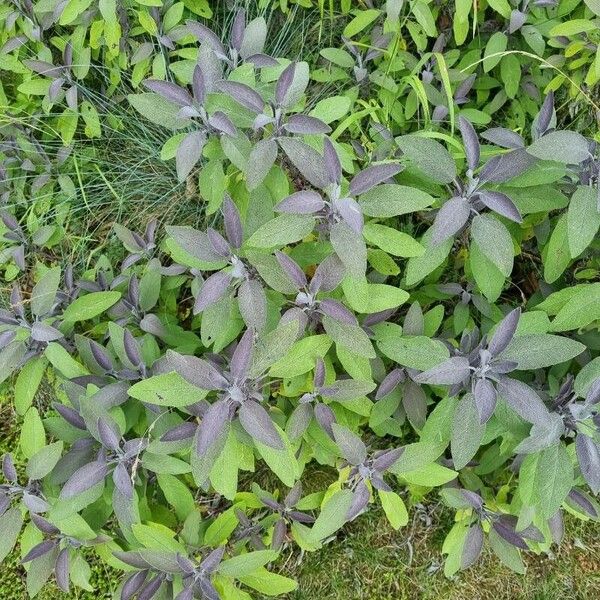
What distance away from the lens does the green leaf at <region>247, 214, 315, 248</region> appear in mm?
1039

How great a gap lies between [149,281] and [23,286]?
739 millimetres

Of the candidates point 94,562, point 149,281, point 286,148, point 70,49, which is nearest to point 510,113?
point 286,148

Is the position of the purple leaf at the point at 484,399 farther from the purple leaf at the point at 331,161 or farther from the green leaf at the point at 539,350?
the purple leaf at the point at 331,161

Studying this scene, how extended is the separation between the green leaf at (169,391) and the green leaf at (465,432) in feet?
1.56

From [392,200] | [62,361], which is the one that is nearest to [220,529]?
[62,361]

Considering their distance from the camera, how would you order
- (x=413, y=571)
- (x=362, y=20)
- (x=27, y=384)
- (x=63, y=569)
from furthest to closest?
(x=413, y=571), (x=362, y=20), (x=27, y=384), (x=63, y=569)

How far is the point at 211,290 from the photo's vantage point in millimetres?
1119

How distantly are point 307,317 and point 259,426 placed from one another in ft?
0.82

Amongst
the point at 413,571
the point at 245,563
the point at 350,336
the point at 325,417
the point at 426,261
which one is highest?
the point at 426,261

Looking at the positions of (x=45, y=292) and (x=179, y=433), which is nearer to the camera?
(x=179, y=433)

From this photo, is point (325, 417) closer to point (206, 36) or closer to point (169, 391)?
point (169, 391)

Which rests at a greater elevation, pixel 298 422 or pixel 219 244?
pixel 219 244

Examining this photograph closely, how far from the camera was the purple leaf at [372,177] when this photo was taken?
102cm

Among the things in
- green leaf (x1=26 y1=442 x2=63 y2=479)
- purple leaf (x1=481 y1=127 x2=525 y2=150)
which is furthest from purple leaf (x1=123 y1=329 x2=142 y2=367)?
purple leaf (x1=481 y1=127 x2=525 y2=150)
